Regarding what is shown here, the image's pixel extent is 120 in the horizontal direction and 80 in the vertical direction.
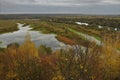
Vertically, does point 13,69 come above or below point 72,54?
below

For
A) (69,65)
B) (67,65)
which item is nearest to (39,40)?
(67,65)

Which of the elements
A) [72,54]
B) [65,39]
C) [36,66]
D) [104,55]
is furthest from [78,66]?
[65,39]

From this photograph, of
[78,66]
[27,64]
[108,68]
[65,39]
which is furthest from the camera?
[65,39]

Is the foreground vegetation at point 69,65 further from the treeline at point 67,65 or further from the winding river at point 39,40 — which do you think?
the winding river at point 39,40

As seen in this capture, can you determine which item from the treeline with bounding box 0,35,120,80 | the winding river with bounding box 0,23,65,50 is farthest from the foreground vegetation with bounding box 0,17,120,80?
the winding river with bounding box 0,23,65,50

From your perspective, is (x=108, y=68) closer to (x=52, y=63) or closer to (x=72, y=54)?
(x=52, y=63)

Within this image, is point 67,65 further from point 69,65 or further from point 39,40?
point 39,40

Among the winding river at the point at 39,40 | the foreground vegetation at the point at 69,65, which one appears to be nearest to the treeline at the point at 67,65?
the foreground vegetation at the point at 69,65

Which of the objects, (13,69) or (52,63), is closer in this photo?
(13,69)
